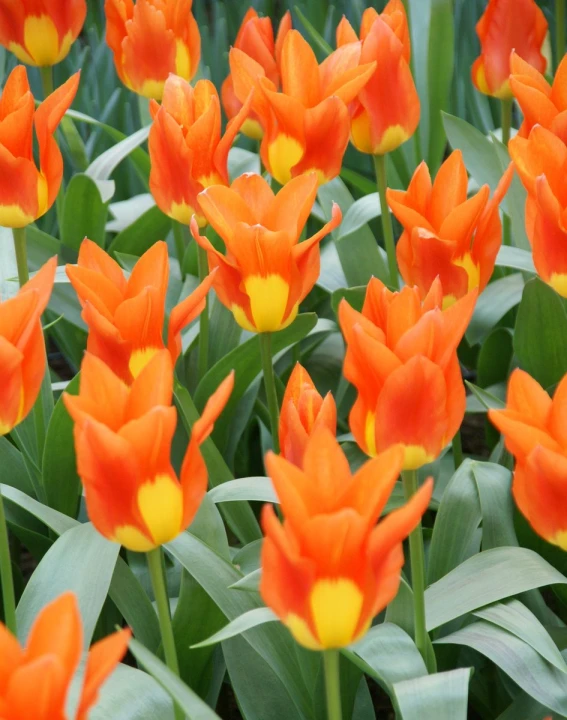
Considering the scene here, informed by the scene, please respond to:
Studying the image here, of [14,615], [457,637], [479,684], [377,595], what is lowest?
[479,684]

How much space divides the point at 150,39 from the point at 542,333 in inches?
25.6

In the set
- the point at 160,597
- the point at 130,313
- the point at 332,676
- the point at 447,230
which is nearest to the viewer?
the point at 332,676

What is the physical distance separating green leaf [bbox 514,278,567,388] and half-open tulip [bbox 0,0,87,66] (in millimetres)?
724

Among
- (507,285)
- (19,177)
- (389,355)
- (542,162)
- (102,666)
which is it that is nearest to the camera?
(102,666)

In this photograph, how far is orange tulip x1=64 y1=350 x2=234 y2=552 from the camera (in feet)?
1.94

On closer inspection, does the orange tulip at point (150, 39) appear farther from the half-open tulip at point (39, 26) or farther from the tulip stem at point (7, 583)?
the tulip stem at point (7, 583)

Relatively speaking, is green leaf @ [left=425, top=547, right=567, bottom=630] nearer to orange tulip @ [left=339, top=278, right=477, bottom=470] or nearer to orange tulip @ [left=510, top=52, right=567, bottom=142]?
orange tulip @ [left=339, top=278, right=477, bottom=470]

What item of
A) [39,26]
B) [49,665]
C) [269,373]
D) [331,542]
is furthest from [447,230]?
[39,26]

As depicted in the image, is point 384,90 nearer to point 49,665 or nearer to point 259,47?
point 259,47

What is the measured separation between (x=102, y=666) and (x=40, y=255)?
3.59 ft

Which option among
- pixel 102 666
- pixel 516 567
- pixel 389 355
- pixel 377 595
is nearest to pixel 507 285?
pixel 516 567

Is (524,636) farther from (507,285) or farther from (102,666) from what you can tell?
(507,285)

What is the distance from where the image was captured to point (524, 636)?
829 mm

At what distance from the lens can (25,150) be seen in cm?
102
